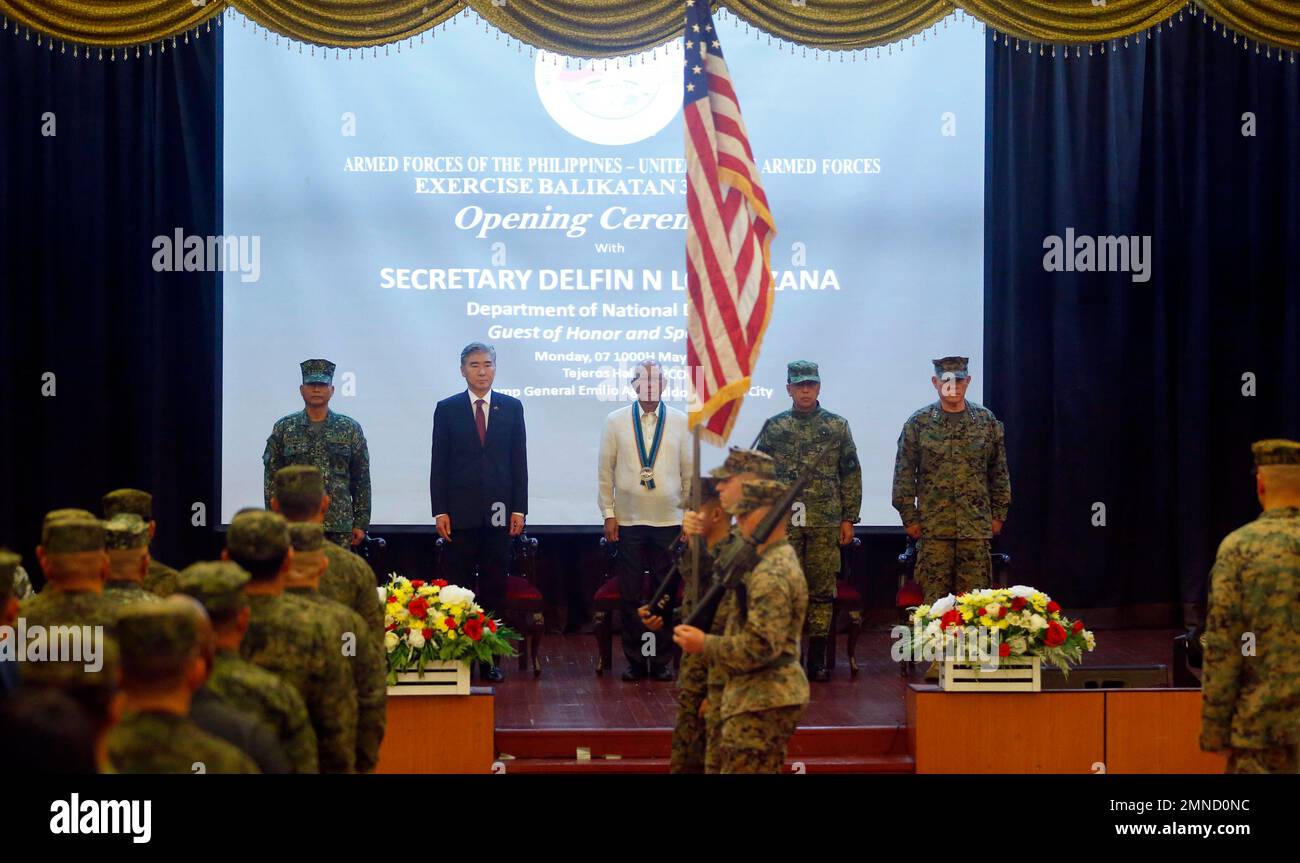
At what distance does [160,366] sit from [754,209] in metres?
4.63

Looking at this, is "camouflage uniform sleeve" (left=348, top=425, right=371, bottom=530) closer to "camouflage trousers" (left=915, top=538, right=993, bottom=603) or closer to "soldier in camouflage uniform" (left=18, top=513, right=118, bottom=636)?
"camouflage trousers" (left=915, top=538, right=993, bottom=603)

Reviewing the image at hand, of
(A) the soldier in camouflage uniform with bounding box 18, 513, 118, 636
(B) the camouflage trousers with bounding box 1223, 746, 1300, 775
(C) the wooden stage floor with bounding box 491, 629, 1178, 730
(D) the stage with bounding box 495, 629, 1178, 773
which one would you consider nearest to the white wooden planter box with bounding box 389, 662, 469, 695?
(D) the stage with bounding box 495, 629, 1178, 773

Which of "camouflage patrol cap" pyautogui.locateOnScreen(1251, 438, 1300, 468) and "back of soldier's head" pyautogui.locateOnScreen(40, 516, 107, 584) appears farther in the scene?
"camouflage patrol cap" pyautogui.locateOnScreen(1251, 438, 1300, 468)

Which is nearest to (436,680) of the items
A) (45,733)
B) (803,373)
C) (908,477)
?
(803,373)

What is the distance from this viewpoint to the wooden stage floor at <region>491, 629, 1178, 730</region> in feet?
21.4

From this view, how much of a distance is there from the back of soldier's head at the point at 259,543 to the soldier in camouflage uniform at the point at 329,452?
360cm

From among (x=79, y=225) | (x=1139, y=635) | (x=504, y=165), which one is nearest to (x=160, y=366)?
(x=79, y=225)

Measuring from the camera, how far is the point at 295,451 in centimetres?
728

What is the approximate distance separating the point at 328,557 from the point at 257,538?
3.35 feet

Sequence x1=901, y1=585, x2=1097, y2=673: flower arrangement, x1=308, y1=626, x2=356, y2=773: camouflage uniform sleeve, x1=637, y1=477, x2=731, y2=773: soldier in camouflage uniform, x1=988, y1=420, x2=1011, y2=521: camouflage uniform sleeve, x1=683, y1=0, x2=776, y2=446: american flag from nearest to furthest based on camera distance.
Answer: x1=308, y1=626, x2=356, y2=773: camouflage uniform sleeve < x1=637, y1=477, x2=731, y2=773: soldier in camouflage uniform < x1=683, y1=0, x2=776, y2=446: american flag < x1=901, y1=585, x2=1097, y2=673: flower arrangement < x1=988, y1=420, x2=1011, y2=521: camouflage uniform sleeve

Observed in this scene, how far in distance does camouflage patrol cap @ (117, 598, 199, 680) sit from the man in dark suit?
5.04 m

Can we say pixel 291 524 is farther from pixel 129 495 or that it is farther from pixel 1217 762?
pixel 1217 762

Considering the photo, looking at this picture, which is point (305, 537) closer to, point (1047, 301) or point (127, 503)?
point (127, 503)

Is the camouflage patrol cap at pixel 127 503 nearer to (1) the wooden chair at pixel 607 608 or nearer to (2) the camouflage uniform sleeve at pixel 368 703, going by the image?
(2) the camouflage uniform sleeve at pixel 368 703
